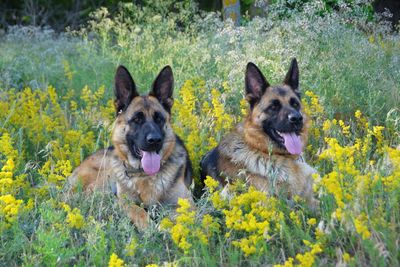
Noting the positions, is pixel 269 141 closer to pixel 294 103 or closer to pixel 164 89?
pixel 294 103

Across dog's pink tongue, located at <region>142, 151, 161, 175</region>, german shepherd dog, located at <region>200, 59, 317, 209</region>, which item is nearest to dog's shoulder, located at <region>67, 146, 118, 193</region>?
dog's pink tongue, located at <region>142, 151, 161, 175</region>

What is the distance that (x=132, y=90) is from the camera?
4930 mm

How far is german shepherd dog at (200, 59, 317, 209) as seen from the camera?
4.77 meters

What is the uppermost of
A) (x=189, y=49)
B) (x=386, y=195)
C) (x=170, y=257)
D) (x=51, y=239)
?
(x=386, y=195)

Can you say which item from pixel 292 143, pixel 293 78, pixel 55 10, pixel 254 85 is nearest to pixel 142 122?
pixel 254 85

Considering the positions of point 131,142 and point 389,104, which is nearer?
point 131,142

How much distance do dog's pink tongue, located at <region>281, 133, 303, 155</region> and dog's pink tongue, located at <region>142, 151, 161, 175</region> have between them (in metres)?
1.04

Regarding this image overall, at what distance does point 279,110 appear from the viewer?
484cm

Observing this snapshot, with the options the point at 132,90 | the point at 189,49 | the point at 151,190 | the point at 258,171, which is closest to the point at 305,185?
the point at 258,171

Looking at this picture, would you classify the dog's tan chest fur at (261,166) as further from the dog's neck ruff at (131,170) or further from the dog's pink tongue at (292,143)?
the dog's neck ruff at (131,170)

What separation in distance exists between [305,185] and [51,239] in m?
2.22

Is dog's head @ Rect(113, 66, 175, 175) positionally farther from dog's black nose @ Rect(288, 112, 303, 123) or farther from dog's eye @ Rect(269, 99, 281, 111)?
dog's black nose @ Rect(288, 112, 303, 123)

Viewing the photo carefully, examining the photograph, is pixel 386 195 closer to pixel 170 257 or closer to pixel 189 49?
pixel 170 257

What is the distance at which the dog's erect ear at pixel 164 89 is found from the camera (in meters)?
5.02
